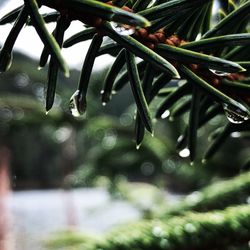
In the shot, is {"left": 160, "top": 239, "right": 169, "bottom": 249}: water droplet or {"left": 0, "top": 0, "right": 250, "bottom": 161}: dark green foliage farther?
{"left": 160, "top": 239, "right": 169, "bottom": 249}: water droplet

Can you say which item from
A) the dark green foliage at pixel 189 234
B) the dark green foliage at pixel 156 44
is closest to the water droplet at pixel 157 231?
the dark green foliage at pixel 189 234

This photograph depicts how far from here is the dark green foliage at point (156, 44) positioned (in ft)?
0.54

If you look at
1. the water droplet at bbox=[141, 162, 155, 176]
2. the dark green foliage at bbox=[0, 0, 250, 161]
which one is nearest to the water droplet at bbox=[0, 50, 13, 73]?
the dark green foliage at bbox=[0, 0, 250, 161]

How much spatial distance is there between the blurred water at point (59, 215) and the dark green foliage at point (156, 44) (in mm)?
693

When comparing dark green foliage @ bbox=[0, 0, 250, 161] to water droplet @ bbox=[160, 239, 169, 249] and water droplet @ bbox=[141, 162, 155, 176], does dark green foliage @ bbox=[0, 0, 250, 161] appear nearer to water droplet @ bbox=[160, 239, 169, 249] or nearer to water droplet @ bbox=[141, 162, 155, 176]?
water droplet @ bbox=[160, 239, 169, 249]

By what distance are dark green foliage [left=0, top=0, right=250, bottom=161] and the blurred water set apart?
0.69m

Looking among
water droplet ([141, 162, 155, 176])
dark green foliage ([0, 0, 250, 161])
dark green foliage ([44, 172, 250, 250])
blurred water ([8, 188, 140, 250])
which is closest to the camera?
dark green foliage ([0, 0, 250, 161])

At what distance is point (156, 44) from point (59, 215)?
5.49 feet

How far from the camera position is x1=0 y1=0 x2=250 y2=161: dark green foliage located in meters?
0.17

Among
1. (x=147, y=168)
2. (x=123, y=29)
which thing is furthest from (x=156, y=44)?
(x=147, y=168)

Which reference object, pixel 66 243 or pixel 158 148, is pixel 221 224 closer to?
pixel 66 243

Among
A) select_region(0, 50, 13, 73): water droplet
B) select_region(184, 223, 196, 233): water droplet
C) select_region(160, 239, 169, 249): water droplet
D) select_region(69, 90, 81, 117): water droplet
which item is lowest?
select_region(160, 239, 169, 249): water droplet

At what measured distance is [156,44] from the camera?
0.19m

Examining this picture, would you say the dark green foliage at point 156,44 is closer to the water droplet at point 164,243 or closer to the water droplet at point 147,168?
the water droplet at point 164,243
